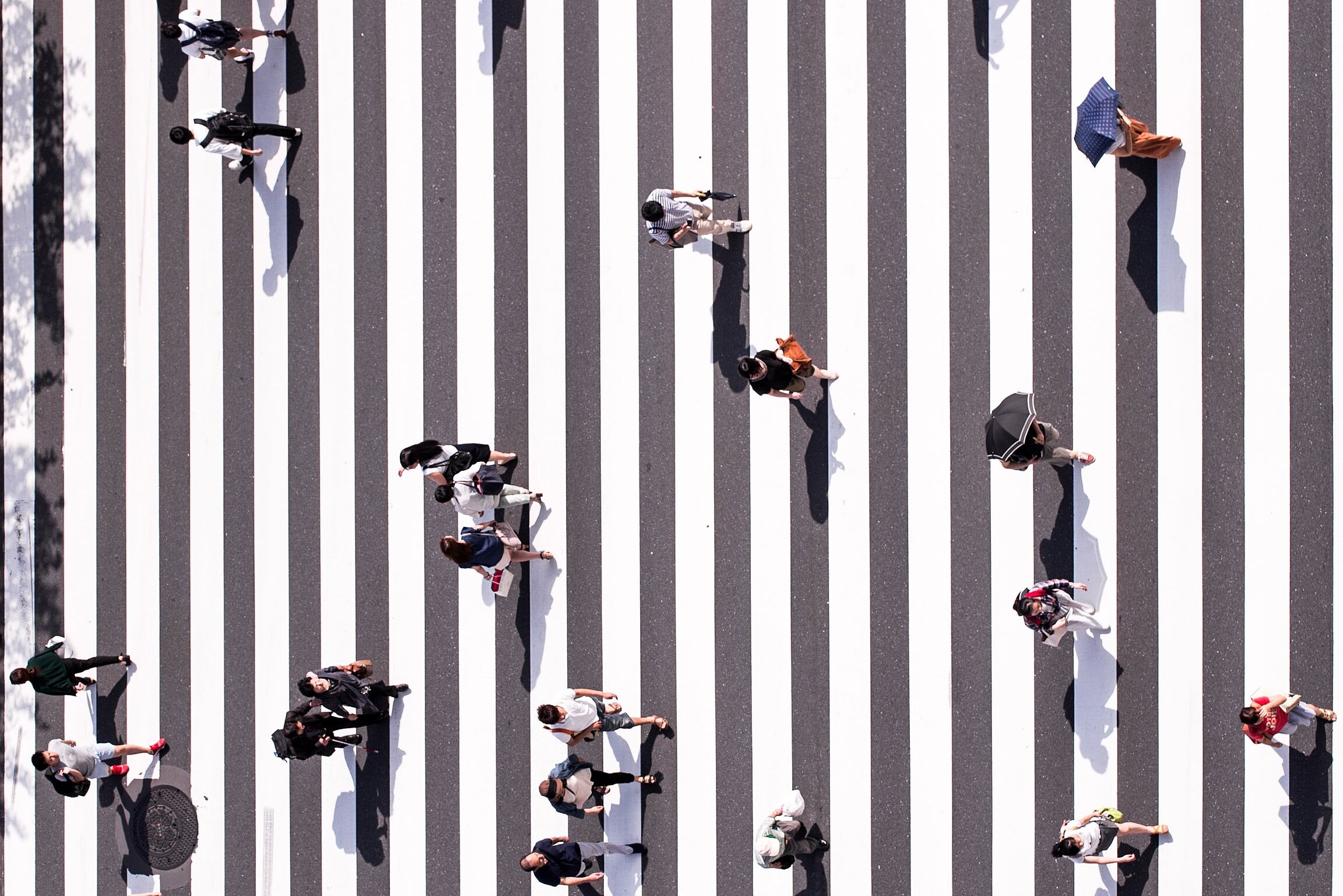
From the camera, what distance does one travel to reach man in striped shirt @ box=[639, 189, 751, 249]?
10180mm

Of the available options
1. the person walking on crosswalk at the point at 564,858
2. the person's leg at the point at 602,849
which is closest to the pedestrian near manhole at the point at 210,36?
the person walking on crosswalk at the point at 564,858

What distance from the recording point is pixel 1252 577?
9648 mm

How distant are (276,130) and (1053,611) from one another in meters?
8.50

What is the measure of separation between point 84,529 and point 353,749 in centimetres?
375

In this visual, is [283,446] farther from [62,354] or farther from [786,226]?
[786,226]

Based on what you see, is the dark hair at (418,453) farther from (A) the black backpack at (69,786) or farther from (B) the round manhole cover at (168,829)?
(A) the black backpack at (69,786)

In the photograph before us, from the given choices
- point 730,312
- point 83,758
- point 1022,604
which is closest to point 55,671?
point 83,758

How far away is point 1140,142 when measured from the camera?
377 inches

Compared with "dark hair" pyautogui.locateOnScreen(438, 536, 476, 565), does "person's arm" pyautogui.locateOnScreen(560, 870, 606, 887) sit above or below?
below

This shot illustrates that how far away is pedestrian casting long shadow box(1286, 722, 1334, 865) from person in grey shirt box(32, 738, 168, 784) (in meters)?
10.4

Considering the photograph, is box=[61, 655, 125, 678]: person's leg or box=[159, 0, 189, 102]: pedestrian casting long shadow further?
box=[159, 0, 189, 102]: pedestrian casting long shadow

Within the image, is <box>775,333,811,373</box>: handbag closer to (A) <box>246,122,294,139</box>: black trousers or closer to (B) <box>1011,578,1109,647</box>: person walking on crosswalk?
(B) <box>1011,578,1109,647</box>: person walking on crosswalk

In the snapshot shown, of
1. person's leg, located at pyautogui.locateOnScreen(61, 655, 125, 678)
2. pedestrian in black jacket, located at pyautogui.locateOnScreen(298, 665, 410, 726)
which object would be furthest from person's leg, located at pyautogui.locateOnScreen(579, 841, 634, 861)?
person's leg, located at pyautogui.locateOnScreen(61, 655, 125, 678)

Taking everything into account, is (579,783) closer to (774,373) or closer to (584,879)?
(584,879)
